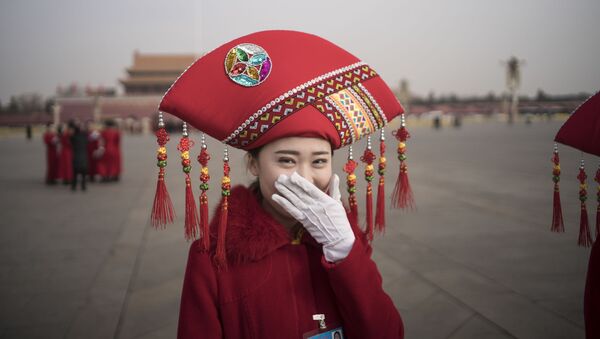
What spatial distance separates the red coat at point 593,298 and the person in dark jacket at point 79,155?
8.54 meters

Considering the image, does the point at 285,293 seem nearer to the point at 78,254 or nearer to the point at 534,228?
the point at 78,254

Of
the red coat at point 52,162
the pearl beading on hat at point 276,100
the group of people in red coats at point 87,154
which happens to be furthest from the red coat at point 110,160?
the pearl beading on hat at point 276,100

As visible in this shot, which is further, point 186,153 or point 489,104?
point 489,104

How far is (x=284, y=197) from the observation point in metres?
1.35

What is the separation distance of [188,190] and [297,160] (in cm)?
36

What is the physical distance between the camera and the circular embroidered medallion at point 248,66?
129 centimetres

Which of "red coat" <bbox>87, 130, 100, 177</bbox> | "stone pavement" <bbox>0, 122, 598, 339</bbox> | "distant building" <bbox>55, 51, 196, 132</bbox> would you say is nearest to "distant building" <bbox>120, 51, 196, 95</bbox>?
"distant building" <bbox>55, 51, 196, 132</bbox>

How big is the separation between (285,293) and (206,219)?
32cm

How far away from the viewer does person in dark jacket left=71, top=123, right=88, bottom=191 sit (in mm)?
8617

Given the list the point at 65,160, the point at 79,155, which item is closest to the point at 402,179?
the point at 79,155

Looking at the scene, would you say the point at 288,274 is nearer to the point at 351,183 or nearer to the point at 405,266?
the point at 351,183

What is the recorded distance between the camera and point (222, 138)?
4.39 ft

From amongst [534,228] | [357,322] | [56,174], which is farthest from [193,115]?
[56,174]

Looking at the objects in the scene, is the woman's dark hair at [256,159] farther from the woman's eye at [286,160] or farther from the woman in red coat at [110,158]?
the woman in red coat at [110,158]
